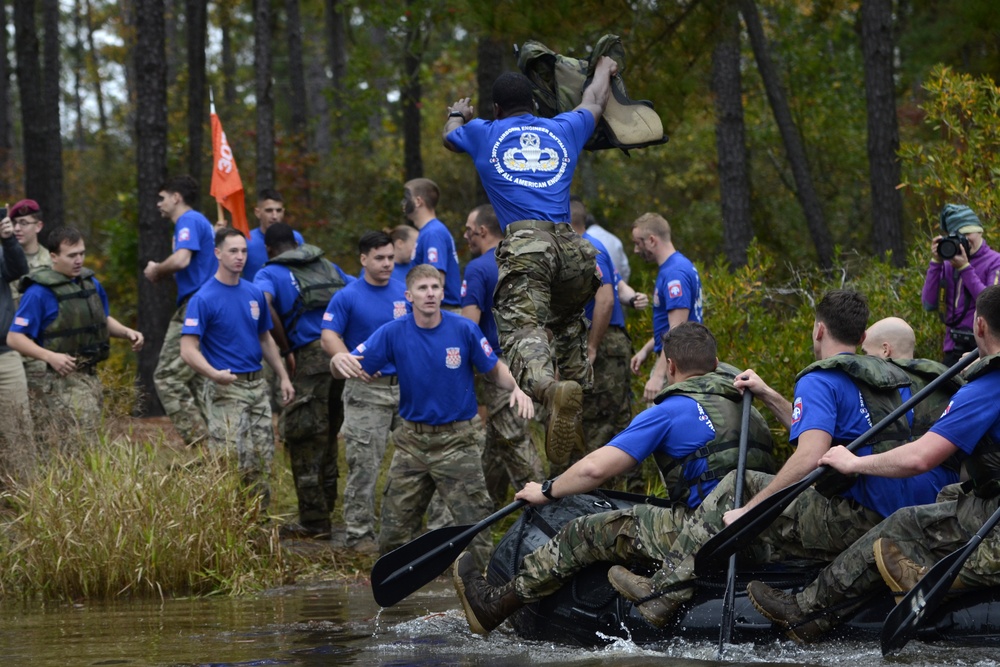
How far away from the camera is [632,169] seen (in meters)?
25.9

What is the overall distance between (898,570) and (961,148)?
6778mm

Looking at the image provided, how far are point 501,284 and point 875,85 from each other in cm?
715

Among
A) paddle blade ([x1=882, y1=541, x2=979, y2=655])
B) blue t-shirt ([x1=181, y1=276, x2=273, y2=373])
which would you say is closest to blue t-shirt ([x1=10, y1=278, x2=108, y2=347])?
blue t-shirt ([x1=181, y1=276, x2=273, y2=373])

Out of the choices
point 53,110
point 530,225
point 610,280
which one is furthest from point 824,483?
point 53,110

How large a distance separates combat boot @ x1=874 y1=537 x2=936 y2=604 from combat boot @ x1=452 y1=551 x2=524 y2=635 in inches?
77.2

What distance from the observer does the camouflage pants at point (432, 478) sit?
8.41 m

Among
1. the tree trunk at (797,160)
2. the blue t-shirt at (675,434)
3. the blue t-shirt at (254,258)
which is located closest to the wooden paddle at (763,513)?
the blue t-shirt at (675,434)

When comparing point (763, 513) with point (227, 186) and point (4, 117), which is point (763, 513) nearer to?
point (227, 186)

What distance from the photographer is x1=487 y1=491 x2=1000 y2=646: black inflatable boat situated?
5602 millimetres

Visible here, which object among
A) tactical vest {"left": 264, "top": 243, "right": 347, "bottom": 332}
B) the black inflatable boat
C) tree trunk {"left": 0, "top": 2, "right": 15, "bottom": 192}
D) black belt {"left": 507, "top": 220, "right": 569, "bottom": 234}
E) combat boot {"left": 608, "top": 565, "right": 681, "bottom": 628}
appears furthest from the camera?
tree trunk {"left": 0, "top": 2, "right": 15, "bottom": 192}

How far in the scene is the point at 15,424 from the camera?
30.9ft

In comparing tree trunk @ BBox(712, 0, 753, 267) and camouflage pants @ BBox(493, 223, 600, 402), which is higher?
tree trunk @ BBox(712, 0, 753, 267)

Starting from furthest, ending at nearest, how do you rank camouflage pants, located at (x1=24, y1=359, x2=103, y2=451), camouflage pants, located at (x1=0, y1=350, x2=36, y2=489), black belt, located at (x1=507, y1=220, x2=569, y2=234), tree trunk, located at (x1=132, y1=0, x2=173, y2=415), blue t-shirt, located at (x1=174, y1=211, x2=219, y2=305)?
tree trunk, located at (x1=132, y1=0, x2=173, y2=415)
blue t-shirt, located at (x1=174, y1=211, x2=219, y2=305)
camouflage pants, located at (x1=24, y1=359, x2=103, y2=451)
camouflage pants, located at (x1=0, y1=350, x2=36, y2=489)
black belt, located at (x1=507, y1=220, x2=569, y2=234)

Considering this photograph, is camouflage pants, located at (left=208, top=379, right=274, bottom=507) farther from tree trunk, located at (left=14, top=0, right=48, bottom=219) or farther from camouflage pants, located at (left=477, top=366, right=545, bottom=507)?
tree trunk, located at (left=14, top=0, right=48, bottom=219)
